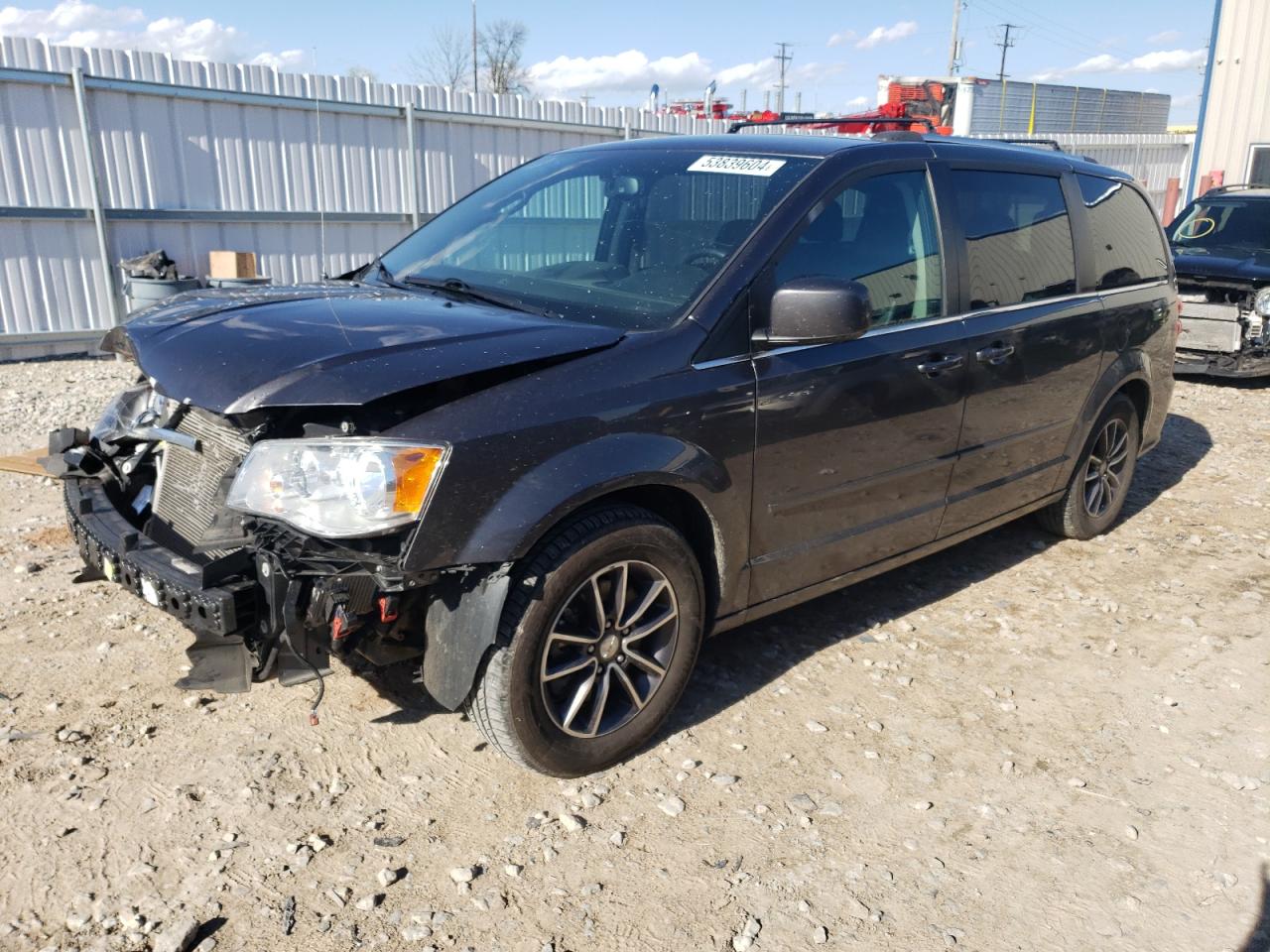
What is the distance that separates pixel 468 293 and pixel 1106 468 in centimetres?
376

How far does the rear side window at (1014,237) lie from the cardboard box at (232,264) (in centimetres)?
782

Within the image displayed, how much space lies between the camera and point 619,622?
312 centimetres

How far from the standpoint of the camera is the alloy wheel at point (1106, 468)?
539 cm

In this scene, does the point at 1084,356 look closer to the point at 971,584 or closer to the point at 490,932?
the point at 971,584

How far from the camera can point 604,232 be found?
152 inches

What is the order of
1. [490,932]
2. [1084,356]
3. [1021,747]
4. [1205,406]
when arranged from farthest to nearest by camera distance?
[1205,406] → [1084,356] → [1021,747] → [490,932]

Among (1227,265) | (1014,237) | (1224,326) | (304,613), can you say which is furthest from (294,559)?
(1227,265)

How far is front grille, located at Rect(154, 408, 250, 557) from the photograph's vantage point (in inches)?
116

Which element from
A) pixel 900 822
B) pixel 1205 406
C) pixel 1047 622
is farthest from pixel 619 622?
pixel 1205 406

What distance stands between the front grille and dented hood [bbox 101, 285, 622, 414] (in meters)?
0.20

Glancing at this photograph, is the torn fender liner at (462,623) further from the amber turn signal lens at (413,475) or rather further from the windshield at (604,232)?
the windshield at (604,232)

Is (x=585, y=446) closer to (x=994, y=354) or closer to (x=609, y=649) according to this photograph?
(x=609, y=649)

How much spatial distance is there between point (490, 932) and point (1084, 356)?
3.83m

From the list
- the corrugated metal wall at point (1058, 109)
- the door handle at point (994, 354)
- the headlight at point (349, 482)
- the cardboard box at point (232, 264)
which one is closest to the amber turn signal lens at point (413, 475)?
the headlight at point (349, 482)
